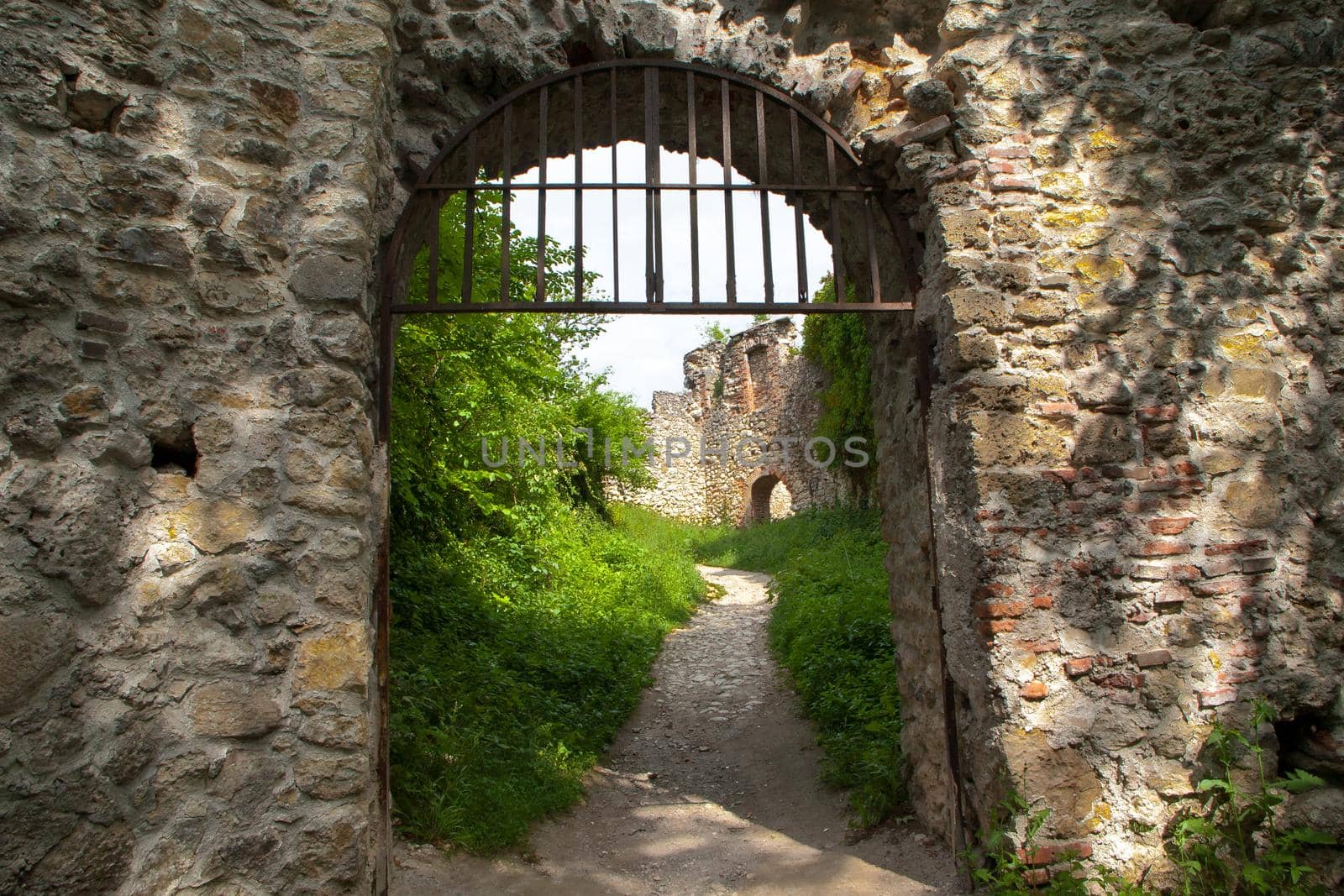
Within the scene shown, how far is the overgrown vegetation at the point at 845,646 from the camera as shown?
4.77 meters

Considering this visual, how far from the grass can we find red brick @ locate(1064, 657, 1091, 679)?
2597 mm

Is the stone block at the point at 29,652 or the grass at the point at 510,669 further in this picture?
the grass at the point at 510,669

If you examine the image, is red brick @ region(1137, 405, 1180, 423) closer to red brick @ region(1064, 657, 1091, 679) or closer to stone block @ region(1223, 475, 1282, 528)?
stone block @ region(1223, 475, 1282, 528)

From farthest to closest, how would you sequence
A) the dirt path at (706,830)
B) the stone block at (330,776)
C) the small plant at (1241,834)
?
the dirt path at (706,830) < the small plant at (1241,834) < the stone block at (330,776)

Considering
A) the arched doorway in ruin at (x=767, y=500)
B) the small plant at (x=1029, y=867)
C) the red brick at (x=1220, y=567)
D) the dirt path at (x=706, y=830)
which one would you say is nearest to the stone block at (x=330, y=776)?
the dirt path at (x=706, y=830)

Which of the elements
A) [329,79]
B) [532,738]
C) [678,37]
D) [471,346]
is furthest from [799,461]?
[329,79]

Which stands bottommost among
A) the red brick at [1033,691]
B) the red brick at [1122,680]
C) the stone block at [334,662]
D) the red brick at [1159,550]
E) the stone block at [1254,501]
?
the red brick at [1033,691]

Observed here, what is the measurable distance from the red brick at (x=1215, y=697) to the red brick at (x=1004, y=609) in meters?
0.72

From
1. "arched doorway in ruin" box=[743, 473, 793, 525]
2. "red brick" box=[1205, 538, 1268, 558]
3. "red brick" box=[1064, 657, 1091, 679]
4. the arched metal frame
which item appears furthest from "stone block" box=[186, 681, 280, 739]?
"arched doorway in ruin" box=[743, 473, 793, 525]

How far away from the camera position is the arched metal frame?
139 inches

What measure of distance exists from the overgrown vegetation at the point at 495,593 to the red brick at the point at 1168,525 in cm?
311

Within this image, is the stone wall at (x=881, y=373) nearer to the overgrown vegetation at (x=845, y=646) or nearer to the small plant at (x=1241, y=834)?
the small plant at (x=1241, y=834)

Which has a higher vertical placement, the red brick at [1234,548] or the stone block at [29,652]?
the red brick at [1234,548]

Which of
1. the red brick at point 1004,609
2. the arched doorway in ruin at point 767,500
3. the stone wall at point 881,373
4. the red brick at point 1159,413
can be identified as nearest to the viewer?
the stone wall at point 881,373
